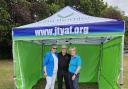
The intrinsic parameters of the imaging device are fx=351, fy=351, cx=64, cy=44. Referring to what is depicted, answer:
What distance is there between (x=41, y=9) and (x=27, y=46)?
1926 centimetres

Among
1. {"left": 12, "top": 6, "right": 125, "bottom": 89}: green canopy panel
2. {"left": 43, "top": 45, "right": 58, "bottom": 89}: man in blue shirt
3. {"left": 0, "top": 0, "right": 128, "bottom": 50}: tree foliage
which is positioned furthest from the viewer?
{"left": 0, "top": 0, "right": 128, "bottom": 50}: tree foliage

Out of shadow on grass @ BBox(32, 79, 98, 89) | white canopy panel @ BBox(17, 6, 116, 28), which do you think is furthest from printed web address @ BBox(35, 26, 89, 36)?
shadow on grass @ BBox(32, 79, 98, 89)

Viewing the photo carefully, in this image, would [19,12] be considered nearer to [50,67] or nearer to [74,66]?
[50,67]

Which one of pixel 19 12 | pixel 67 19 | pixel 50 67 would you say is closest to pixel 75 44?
pixel 67 19

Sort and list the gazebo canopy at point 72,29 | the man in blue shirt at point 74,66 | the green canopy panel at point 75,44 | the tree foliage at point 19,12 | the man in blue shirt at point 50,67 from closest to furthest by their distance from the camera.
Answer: the gazebo canopy at point 72,29 < the green canopy panel at point 75,44 < the man in blue shirt at point 74,66 < the man in blue shirt at point 50,67 < the tree foliage at point 19,12

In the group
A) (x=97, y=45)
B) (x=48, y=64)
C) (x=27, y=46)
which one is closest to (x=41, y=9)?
(x=97, y=45)

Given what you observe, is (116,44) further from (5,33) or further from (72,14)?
(5,33)

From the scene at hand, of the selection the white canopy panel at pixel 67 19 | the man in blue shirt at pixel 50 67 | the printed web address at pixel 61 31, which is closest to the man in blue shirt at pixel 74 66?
the man in blue shirt at pixel 50 67

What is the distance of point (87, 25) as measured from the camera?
9656 mm

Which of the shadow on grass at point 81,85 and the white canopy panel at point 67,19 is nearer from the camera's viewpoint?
the white canopy panel at point 67,19

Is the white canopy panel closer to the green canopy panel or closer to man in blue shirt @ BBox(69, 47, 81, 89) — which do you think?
the green canopy panel

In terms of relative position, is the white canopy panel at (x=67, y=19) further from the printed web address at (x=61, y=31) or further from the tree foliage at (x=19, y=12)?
the tree foliage at (x=19, y=12)

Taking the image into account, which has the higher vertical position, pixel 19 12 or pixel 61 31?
pixel 19 12

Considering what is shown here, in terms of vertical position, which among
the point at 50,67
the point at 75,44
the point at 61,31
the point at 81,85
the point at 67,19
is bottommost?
the point at 81,85
